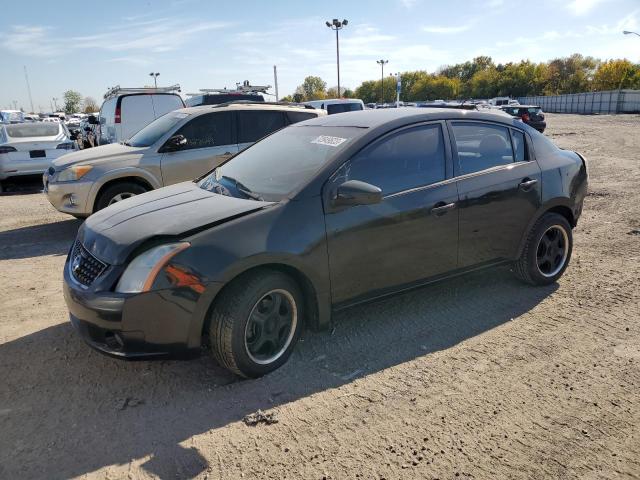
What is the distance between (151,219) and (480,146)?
2.78 m

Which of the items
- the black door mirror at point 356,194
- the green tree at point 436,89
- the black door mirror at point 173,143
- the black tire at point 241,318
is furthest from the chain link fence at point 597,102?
the black tire at point 241,318

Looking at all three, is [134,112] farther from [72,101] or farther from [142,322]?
[72,101]

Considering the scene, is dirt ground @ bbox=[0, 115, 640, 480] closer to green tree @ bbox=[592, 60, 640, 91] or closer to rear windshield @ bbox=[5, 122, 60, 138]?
rear windshield @ bbox=[5, 122, 60, 138]

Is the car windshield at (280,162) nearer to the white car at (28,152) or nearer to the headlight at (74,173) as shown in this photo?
the headlight at (74,173)

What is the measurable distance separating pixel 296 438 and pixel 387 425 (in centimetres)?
52

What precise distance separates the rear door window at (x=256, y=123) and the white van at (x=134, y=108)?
4828mm

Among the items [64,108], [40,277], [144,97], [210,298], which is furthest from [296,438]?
[64,108]

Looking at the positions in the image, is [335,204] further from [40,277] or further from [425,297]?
[40,277]

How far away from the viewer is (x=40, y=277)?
543 centimetres

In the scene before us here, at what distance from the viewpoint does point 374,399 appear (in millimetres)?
3111

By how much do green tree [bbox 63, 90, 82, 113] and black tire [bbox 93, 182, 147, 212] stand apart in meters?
130

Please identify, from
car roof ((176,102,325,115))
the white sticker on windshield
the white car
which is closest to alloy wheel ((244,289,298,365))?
the white sticker on windshield

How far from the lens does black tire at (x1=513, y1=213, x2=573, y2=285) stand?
4660 millimetres

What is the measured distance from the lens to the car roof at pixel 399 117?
3996mm
